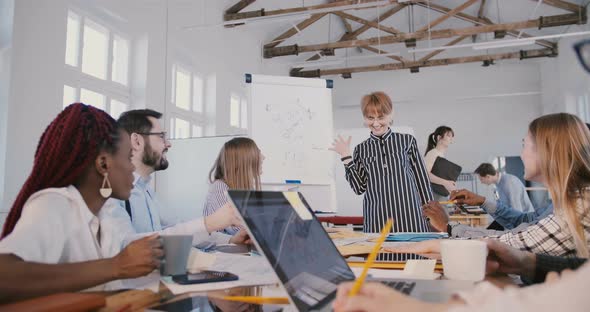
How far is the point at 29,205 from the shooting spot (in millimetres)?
804

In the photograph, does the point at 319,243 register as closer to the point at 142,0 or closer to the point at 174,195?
the point at 174,195

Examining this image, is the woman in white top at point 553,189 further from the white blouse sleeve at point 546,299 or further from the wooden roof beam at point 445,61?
the wooden roof beam at point 445,61

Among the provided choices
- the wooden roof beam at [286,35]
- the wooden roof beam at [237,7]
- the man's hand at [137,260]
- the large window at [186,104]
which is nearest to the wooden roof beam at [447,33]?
the wooden roof beam at [286,35]

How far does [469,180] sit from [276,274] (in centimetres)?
953

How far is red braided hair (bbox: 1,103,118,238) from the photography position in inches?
34.2

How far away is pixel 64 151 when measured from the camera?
0.90 metres

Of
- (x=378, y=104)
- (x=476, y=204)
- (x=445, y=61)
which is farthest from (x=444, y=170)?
(x=445, y=61)

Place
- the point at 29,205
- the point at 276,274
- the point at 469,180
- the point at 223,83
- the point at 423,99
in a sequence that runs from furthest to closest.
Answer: the point at 423,99
the point at 469,180
the point at 223,83
the point at 29,205
the point at 276,274

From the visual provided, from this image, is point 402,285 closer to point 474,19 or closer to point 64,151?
point 64,151

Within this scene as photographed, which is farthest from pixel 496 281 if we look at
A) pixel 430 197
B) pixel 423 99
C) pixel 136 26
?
pixel 423 99

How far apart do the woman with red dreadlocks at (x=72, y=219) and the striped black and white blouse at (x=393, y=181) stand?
5.98 feet

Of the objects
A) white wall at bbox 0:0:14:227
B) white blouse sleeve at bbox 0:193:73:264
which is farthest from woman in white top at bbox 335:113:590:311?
white wall at bbox 0:0:14:227

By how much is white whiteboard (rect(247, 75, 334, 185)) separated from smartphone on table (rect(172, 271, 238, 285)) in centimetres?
287

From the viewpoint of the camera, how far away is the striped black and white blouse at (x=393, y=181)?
102 inches
